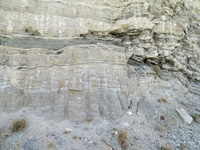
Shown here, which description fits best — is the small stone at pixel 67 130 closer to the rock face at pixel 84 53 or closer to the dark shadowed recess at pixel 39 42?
the rock face at pixel 84 53

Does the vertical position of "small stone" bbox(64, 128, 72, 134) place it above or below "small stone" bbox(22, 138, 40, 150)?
above

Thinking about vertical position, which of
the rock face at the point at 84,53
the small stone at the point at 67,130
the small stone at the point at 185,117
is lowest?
the small stone at the point at 185,117

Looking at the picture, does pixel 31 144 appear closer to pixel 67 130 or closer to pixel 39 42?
pixel 67 130

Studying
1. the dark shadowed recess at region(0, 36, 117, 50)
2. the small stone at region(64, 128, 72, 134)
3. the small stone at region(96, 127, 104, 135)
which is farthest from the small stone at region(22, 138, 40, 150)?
the dark shadowed recess at region(0, 36, 117, 50)

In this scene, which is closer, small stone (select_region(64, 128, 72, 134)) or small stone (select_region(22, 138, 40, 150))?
small stone (select_region(22, 138, 40, 150))

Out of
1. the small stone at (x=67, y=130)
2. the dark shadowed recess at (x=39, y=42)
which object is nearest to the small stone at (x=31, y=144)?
the small stone at (x=67, y=130)

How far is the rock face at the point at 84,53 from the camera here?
6.49 meters

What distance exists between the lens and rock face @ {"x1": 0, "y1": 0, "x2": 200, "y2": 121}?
649cm

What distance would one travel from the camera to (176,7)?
1141 cm

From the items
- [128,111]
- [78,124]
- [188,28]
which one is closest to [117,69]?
[128,111]

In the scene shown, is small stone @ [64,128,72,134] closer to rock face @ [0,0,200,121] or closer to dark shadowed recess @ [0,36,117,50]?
rock face @ [0,0,200,121]

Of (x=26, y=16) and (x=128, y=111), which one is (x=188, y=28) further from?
(x=26, y=16)

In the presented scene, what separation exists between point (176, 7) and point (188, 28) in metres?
2.47

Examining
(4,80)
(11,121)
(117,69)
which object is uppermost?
(117,69)
